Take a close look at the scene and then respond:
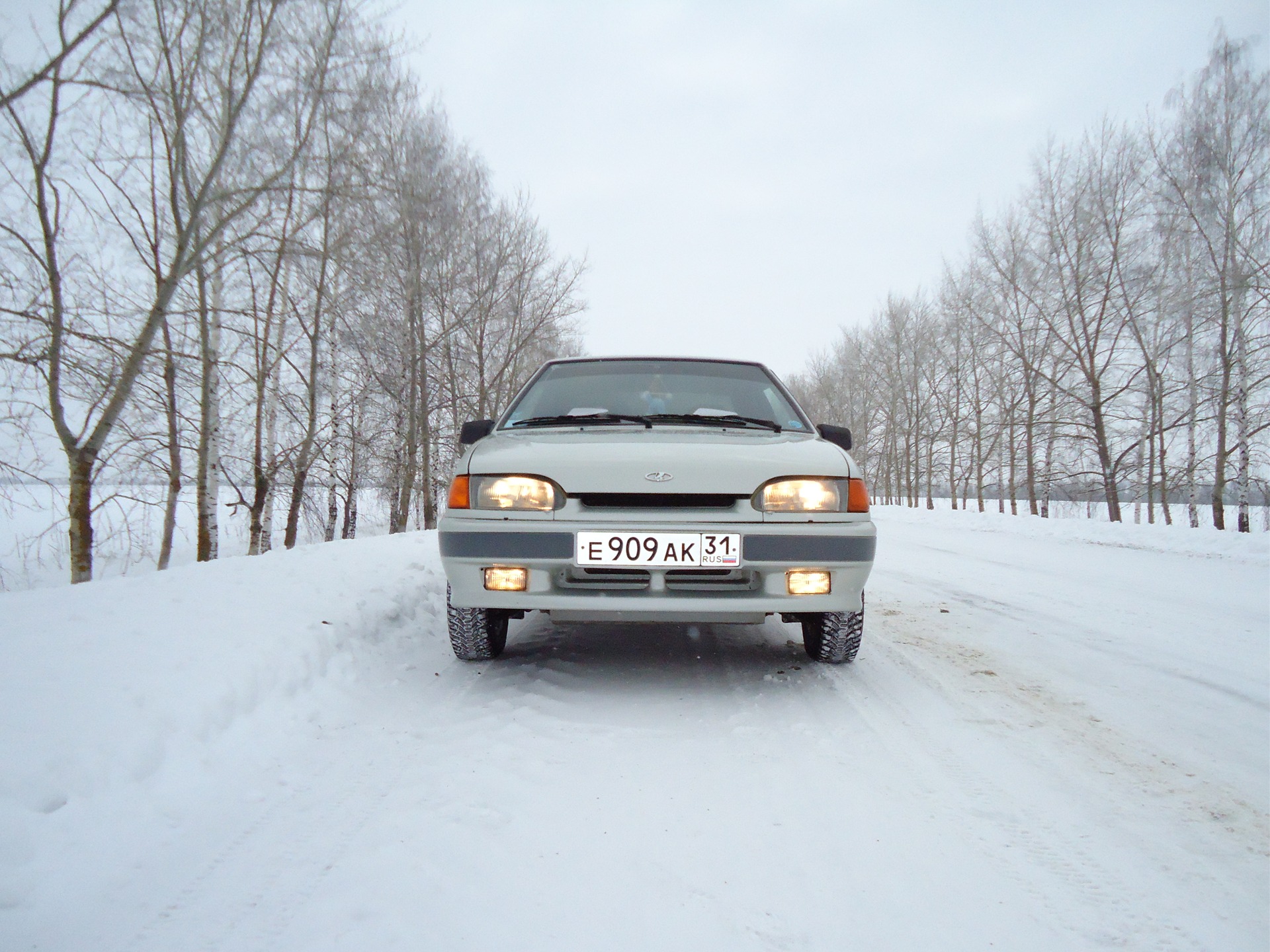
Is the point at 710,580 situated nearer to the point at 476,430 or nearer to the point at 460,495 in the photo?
the point at 460,495

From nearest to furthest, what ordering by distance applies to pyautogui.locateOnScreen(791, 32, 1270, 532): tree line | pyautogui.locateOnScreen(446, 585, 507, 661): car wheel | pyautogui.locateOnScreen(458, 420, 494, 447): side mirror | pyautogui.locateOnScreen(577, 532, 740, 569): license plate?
pyautogui.locateOnScreen(577, 532, 740, 569): license plate
pyautogui.locateOnScreen(446, 585, 507, 661): car wheel
pyautogui.locateOnScreen(458, 420, 494, 447): side mirror
pyautogui.locateOnScreen(791, 32, 1270, 532): tree line

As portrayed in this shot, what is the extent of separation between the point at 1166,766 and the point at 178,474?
42.2 feet

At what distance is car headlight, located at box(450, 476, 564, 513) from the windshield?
0.75 meters

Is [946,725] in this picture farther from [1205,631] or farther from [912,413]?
[912,413]

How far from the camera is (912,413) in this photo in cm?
3209

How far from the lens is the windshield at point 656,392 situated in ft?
11.1

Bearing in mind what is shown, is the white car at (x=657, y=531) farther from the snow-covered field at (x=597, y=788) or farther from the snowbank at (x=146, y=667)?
the snowbank at (x=146, y=667)

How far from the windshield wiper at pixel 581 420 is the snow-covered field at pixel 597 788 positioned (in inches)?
46.3

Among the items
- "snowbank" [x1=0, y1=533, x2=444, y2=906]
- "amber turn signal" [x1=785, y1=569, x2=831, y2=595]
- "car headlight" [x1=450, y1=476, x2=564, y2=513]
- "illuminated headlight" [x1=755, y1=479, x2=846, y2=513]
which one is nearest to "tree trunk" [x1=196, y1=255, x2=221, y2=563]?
"snowbank" [x1=0, y1=533, x2=444, y2=906]

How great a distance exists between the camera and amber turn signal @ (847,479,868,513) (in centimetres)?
258

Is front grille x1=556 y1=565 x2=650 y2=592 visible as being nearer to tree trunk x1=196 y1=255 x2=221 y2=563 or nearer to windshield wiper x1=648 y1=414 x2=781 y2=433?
windshield wiper x1=648 y1=414 x2=781 y2=433

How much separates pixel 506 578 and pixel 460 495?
1.35ft

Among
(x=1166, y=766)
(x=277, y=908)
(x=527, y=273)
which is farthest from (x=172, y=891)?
(x=527, y=273)

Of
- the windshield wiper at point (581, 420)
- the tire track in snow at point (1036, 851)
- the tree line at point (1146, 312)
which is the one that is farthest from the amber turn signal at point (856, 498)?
the tree line at point (1146, 312)
